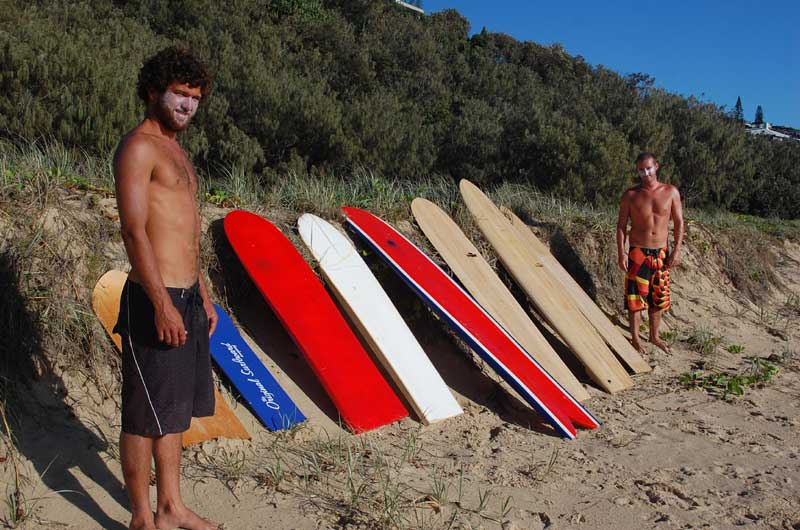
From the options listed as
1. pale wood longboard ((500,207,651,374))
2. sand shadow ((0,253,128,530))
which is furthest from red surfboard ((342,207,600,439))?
sand shadow ((0,253,128,530))

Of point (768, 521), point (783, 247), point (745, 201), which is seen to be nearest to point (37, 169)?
point (768, 521)

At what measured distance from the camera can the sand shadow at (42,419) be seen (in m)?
2.65

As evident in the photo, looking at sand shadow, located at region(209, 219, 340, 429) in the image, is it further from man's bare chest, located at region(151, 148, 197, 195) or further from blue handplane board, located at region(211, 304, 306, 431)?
man's bare chest, located at region(151, 148, 197, 195)

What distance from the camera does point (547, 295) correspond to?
Result: 5238mm

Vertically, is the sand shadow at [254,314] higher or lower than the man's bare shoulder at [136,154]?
lower

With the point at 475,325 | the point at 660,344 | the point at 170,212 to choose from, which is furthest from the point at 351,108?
the point at 170,212

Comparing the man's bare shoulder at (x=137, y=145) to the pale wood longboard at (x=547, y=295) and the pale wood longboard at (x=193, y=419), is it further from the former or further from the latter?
the pale wood longboard at (x=547, y=295)

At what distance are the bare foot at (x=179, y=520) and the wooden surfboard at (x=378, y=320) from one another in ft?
5.23

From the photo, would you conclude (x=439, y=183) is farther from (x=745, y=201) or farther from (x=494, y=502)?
(x=745, y=201)

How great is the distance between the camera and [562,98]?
559 inches

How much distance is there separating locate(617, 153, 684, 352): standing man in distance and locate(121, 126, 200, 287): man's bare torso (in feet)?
12.8


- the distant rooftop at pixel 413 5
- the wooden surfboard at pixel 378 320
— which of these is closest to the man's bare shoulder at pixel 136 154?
the wooden surfboard at pixel 378 320

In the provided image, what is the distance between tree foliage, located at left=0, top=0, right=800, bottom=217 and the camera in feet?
23.5

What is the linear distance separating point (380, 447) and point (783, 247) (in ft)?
25.0
